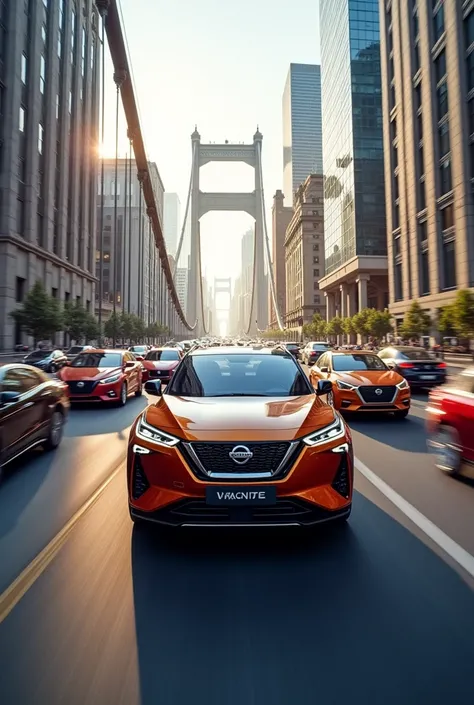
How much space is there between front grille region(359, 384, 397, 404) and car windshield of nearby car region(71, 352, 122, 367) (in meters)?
6.79

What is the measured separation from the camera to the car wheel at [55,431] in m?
6.94

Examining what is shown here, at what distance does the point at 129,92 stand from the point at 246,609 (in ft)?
226

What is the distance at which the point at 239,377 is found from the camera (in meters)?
4.94

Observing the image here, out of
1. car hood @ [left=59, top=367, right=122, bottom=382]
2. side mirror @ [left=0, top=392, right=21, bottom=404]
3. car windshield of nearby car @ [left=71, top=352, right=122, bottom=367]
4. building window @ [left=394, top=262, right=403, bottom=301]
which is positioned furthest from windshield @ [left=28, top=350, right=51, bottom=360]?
building window @ [left=394, top=262, right=403, bottom=301]

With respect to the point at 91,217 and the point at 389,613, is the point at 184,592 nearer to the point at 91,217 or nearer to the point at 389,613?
the point at 389,613

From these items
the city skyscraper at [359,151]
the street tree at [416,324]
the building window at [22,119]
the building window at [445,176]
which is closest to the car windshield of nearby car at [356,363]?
the street tree at [416,324]

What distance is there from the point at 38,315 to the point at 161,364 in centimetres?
1648

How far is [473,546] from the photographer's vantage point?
11.3 ft

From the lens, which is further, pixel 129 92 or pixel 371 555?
pixel 129 92

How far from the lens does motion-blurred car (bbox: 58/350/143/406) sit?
11430mm

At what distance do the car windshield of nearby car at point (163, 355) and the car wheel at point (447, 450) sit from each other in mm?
13721

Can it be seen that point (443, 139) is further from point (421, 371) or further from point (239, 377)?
point (239, 377)

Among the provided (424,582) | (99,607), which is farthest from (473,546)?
(99,607)

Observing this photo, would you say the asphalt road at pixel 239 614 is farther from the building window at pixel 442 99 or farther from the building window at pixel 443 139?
the building window at pixel 442 99
